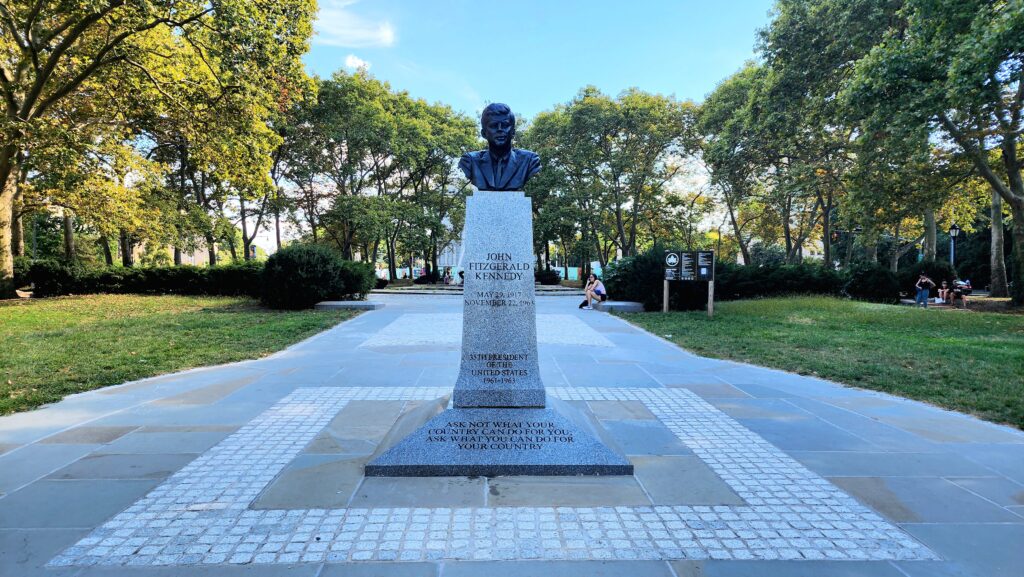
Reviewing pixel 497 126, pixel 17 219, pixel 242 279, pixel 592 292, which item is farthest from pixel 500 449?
pixel 17 219

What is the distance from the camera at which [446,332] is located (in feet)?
37.2

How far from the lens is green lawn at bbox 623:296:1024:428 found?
618 centimetres

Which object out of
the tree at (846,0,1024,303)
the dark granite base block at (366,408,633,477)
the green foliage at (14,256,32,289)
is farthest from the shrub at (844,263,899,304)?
the green foliage at (14,256,32,289)

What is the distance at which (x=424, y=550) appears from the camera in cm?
265

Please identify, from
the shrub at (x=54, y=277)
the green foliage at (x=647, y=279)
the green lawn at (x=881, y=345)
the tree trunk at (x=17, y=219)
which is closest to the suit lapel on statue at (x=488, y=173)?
the green lawn at (x=881, y=345)

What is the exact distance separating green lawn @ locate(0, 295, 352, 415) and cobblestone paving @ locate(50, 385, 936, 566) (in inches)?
145

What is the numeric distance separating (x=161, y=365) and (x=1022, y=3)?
15.3 meters

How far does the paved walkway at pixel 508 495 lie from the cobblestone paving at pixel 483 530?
1 centimetres

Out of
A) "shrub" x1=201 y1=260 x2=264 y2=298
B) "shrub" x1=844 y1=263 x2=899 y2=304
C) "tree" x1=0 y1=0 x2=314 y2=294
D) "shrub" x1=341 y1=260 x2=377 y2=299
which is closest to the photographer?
"tree" x1=0 y1=0 x2=314 y2=294

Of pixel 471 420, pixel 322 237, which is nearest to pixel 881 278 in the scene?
pixel 471 420

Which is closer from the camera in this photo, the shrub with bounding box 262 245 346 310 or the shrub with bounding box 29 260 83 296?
the shrub with bounding box 262 245 346 310

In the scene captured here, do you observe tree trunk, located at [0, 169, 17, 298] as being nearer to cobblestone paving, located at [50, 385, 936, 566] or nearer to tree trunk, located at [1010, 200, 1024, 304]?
cobblestone paving, located at [50, 385, 936, 566]

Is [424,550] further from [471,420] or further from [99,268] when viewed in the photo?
[99,268]

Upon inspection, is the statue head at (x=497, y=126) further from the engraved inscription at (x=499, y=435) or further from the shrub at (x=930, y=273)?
the shrub at (x=930, y=273)
